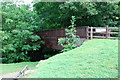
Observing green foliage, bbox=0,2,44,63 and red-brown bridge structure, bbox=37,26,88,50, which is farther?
green foliage, bbox=0,2,44,63

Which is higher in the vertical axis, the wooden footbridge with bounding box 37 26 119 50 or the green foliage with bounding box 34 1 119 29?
the green foliage with bounding box 34 1 119 29

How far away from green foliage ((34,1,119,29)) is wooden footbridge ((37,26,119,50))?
1.33m

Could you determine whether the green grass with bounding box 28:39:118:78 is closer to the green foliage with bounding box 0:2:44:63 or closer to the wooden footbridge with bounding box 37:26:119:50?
the wooden footbridge with bounding box 37:26:119:50

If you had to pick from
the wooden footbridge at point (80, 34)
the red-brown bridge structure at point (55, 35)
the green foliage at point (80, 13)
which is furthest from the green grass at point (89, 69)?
the green foliage at point (80, 13)

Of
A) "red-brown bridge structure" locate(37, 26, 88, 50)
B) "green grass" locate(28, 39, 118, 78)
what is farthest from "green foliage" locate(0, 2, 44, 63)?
"green grass" locate(28, 39, 118, 78)

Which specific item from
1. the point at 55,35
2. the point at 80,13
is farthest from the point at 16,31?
the point at 80,13

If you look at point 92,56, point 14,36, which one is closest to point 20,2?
point 14,36

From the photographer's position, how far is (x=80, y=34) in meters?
10.1

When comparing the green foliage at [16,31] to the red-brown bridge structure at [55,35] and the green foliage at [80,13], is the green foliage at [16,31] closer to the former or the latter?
the red-brown bridge structure at [55,35]

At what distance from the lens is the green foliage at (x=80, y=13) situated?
10.3 metres

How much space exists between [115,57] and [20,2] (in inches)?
430

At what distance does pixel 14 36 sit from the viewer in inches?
485

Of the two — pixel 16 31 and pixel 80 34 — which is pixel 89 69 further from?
pixel 16 31

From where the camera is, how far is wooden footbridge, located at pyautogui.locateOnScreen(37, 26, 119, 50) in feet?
30.8
